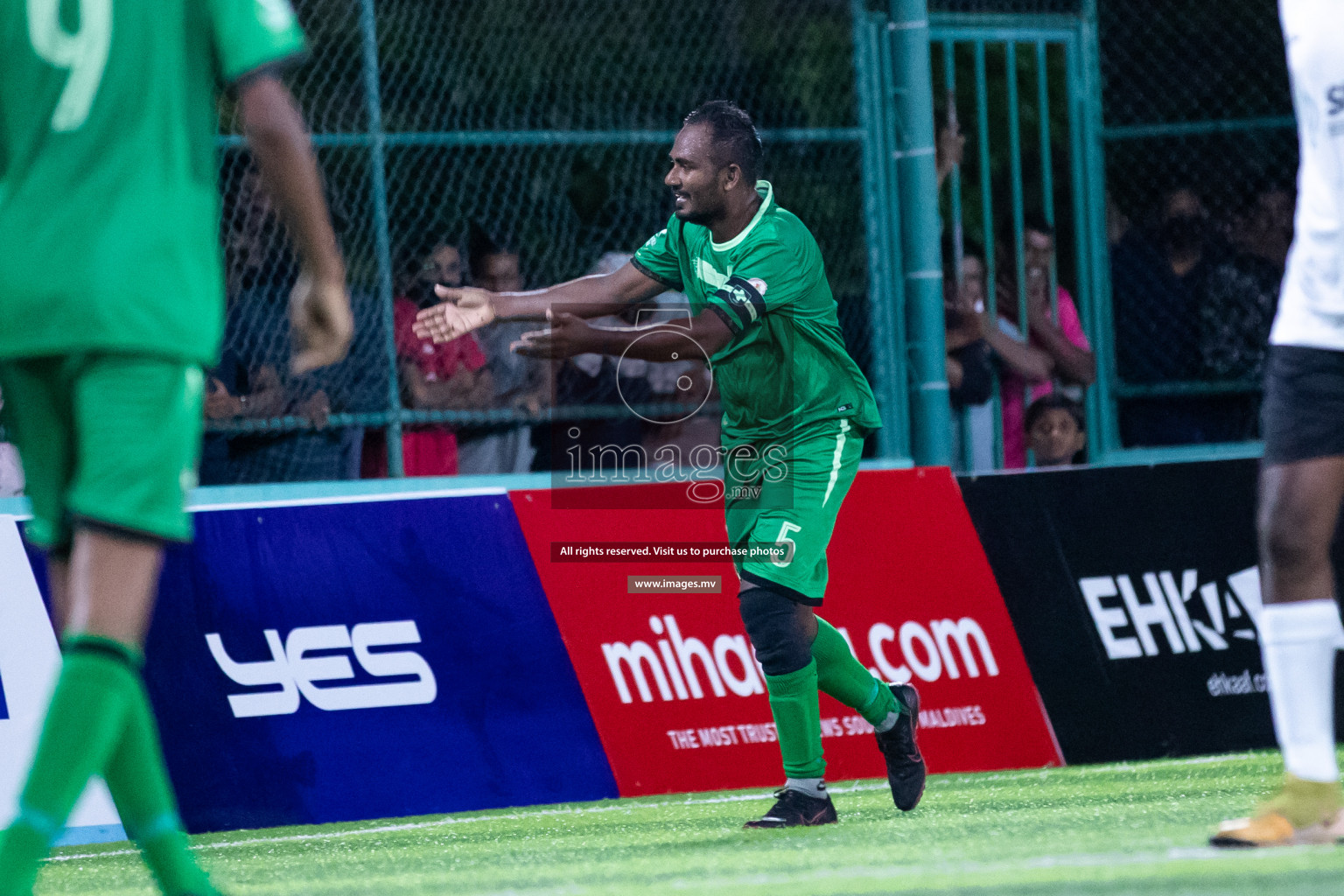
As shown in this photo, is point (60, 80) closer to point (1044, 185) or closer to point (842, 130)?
point (842, 130)

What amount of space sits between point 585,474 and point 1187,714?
8.46ft

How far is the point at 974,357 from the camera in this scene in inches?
376

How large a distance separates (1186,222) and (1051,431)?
1396mm

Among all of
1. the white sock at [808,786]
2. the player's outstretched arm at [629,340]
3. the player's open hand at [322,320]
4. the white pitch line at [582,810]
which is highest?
the player's open hand at [322,320]

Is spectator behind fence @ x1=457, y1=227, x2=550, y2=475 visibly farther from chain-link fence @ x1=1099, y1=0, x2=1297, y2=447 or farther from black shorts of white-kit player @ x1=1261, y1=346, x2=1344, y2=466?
black shorts of white-kit player @ x1=1261, y1=346, x2=1344, y2=466

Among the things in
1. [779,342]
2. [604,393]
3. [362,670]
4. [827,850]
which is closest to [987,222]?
[604,393]

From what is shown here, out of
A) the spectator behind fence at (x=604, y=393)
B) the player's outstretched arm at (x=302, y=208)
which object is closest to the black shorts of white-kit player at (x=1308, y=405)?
the player's outstretched arm at (x=302, y=208)

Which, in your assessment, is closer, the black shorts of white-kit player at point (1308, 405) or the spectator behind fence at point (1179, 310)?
the black shorts of white-kit player at point (1308, 405)

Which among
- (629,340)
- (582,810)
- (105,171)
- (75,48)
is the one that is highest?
(75,48)

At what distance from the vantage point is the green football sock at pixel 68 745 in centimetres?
338

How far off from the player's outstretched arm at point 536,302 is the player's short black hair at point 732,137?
0.50 meters

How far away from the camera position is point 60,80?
11.4 feet

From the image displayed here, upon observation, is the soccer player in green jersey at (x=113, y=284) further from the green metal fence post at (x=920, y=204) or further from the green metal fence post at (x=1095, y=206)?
the green metal fence post at (x=1095, y=206)

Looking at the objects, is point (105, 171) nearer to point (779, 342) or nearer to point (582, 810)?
point (779, 342)
